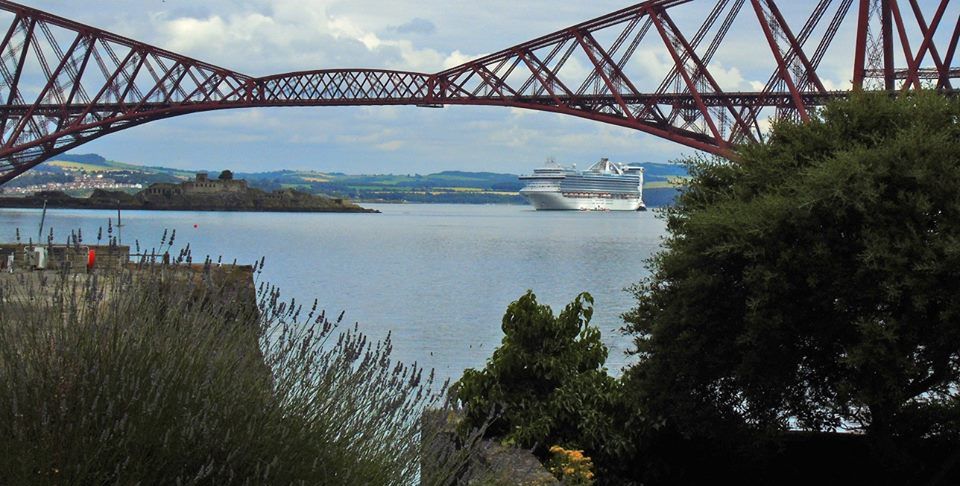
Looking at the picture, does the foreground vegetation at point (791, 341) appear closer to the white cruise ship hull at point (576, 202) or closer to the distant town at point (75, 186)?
the white cruise ship hull at point (576, 202)

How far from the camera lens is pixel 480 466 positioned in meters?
7.40

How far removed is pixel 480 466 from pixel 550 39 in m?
50.7

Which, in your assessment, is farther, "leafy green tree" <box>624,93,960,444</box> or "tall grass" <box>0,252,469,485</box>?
"leafy green tree" <box>624,93,960,444</box>

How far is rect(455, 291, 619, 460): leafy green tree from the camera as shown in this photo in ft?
30.6

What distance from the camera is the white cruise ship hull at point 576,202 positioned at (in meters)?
173

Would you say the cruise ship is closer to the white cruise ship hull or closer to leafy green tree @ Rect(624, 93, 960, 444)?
the white cruise ship hull

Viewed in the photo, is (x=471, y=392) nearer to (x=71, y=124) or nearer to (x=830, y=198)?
(x=830, y=198)

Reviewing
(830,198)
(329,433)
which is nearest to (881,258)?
(830,198)

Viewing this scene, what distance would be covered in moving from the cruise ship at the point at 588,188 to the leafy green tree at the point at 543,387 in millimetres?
159330

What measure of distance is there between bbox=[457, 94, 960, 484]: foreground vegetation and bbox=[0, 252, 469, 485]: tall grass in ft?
12.9

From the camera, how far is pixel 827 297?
9.08 m

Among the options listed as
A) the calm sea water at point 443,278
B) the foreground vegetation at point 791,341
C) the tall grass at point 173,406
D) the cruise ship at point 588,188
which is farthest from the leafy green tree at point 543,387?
the cruise ship at point 588,188

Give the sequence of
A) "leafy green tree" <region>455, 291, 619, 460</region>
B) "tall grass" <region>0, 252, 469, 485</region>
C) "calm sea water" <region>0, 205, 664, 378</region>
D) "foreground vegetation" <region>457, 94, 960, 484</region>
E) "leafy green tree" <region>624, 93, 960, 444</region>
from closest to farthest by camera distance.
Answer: "tall grass" <region>0, 252, 469, 485</region> → "leafy green tree" <region>624, 93, 960, 444</region> → "foreground vegetation" <region>457, 94, 960, 484</region> → "leafy green tree" <region>455, 291, 619, 460</region> → "calm sea water" <region>0, 205, 664, 378</region>

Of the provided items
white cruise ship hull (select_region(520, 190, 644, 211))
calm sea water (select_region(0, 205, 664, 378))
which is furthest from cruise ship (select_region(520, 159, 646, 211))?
calm sea water (select_region(0, 205, 664, 378))
